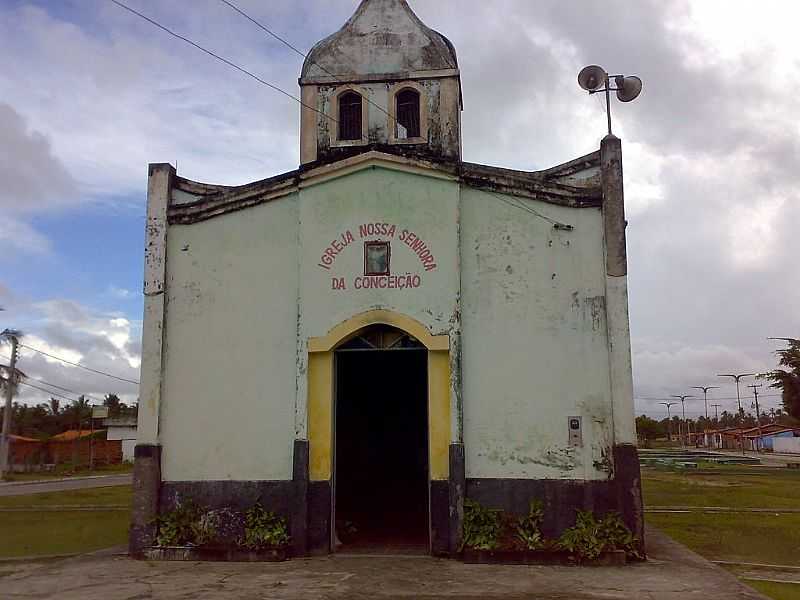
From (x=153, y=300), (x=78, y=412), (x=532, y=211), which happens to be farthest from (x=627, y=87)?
(x=78, y=412)

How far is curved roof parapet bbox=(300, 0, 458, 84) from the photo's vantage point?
12727 mm

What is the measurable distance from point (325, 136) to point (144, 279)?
373 centimetres

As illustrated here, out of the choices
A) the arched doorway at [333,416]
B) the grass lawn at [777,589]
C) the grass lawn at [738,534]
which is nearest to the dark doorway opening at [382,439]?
the arched doorway at [333,416]

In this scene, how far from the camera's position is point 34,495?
2470cm

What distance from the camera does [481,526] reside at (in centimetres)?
1020

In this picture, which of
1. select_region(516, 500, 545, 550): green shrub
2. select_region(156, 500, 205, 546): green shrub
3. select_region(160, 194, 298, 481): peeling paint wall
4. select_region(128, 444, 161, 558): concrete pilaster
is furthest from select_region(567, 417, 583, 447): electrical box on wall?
select_region(128, 444, 161, 558): concrete pilaster

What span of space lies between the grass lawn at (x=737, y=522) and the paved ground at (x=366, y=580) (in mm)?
1248

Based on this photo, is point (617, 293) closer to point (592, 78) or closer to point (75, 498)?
point (592, 78)

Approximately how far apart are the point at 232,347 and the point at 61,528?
7.18 meters

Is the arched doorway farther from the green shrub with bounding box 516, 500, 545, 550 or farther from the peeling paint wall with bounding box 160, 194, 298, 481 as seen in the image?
the green shrub with bounding box 516, 500, 545, 550

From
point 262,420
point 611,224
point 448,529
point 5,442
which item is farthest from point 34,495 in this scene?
point 611,224

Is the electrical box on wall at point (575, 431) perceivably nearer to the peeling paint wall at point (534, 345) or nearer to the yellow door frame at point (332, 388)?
the peeling paint wall at point (534, 345)

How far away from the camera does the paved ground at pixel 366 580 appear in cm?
829

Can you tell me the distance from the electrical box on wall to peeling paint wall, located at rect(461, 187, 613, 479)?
2.3 inches
